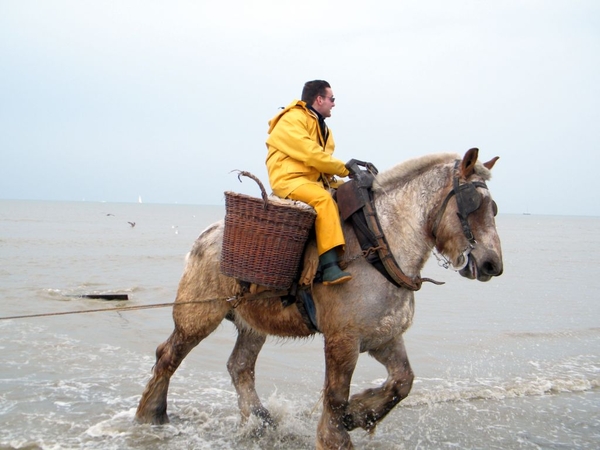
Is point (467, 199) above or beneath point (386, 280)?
above

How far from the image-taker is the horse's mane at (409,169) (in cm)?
516

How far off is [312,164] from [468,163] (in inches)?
47.5

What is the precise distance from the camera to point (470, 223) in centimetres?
476

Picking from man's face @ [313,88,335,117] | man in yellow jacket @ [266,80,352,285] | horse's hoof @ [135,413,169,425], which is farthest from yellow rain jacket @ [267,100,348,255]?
horse's hoof @ [135,413,169,425]

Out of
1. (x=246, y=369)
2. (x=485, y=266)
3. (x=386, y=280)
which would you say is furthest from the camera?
(x=246, y=369)

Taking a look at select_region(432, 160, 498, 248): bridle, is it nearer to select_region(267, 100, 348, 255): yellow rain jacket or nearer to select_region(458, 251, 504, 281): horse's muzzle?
select_region(458, 251, 504, 281): horse's muzzle

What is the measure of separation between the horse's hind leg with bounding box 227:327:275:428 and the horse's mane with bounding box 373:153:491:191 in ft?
7.81

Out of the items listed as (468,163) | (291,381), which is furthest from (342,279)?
(291,381)

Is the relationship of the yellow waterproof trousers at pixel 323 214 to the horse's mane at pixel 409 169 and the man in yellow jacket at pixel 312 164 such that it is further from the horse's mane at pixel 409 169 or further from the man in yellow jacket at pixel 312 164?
the horse's mane at pixel 409 169

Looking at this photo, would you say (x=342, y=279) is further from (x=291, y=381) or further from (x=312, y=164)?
(x=291, y=381)

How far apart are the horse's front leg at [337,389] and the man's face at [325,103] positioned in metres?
1.92

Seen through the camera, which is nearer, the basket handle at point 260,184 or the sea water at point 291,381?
the basket handle at point 260,184

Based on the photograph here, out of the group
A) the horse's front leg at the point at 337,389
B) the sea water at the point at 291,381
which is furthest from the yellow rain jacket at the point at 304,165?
the sea water at the point at 291,381

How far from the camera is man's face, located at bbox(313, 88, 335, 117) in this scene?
18.1ft
